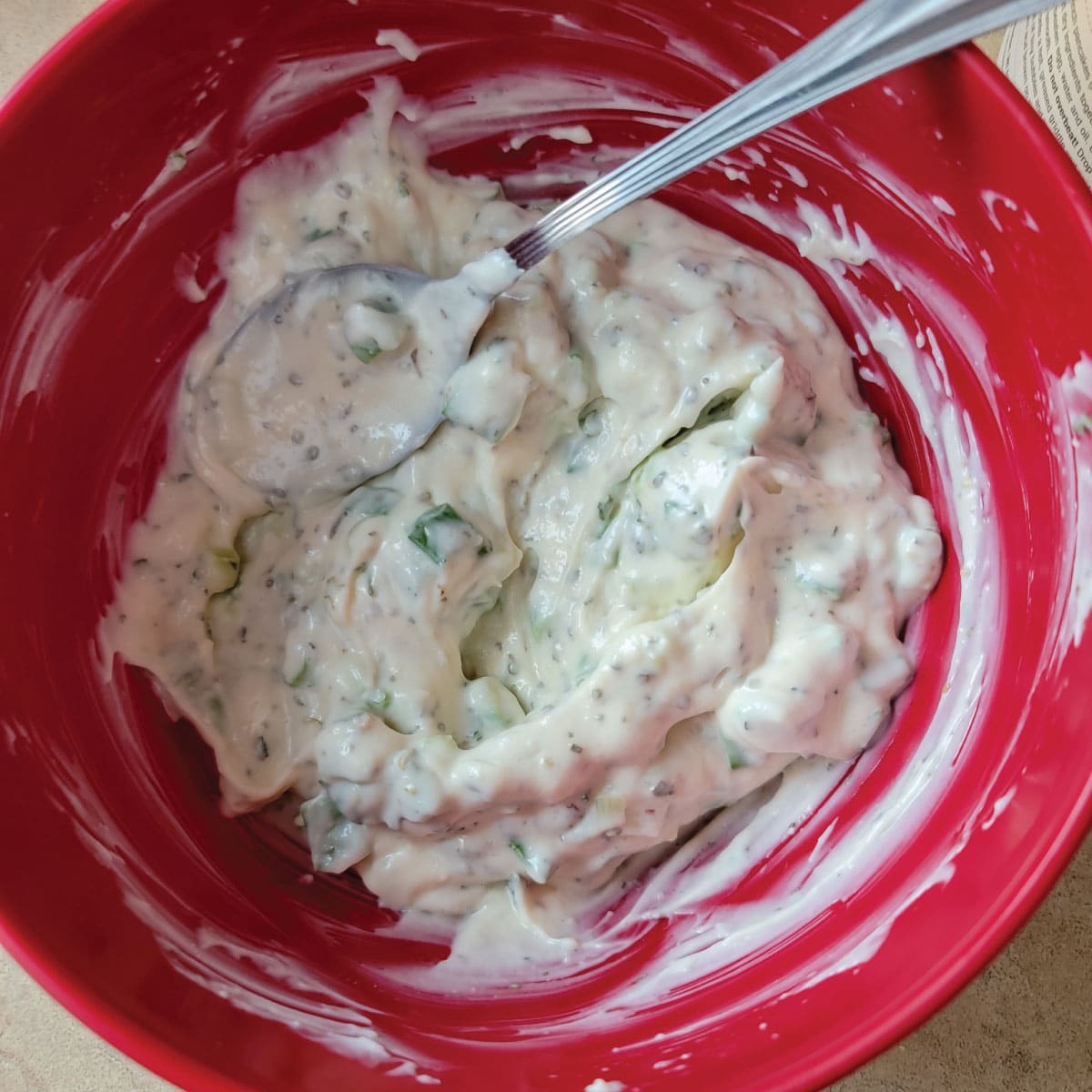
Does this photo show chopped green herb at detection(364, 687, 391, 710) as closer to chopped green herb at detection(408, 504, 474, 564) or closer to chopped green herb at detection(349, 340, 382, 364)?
chopped green herb at detection(408, 504, 474, 564)

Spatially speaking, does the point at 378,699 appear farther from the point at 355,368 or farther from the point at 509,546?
the point at 355,368

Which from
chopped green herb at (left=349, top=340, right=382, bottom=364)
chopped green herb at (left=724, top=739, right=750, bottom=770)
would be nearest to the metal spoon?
chopped green herb at (left=349, top=340, right=382, bottom=364)

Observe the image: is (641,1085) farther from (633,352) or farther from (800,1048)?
(633,352)

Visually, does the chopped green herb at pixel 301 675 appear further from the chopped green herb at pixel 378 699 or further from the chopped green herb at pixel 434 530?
the chopped green herb at pixel 434 530

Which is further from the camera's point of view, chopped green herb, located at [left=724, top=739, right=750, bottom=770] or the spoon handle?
chopped green herb, located at [left=724, top=739, right=750, bottom=770]

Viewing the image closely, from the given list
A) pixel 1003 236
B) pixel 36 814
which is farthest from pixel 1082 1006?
pixel 36 814

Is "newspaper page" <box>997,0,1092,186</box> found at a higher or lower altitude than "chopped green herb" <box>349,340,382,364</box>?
higher
